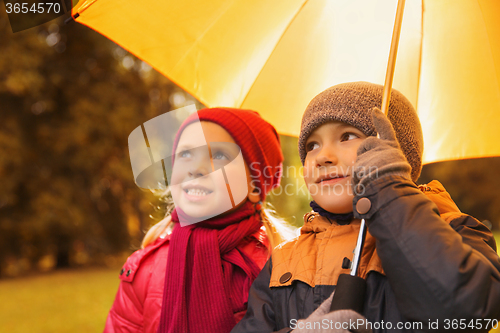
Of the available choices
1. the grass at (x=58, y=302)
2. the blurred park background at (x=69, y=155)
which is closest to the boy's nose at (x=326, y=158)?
the grass at (x=58, y=302)

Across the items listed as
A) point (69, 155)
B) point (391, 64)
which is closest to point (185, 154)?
point (391, 64)

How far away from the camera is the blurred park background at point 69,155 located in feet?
26.3

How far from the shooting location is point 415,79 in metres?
2.17

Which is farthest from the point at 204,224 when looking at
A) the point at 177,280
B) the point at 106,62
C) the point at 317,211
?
the point at 106,62

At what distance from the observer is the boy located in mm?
1211

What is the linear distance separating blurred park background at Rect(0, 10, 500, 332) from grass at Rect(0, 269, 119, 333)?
0.07 meters

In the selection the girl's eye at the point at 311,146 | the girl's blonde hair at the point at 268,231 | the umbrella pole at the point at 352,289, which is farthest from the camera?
the girl's blonde hair at the point at 268,231

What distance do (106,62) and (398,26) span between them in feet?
27.5

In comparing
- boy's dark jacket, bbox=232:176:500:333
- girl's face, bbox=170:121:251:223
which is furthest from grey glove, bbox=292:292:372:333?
girl's face, bbox=170:121:251:223

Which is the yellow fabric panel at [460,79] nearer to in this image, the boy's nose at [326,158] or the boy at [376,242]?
the boy at [376,242]

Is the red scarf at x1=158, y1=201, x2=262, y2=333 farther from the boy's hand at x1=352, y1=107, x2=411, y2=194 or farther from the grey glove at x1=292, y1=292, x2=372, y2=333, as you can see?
the boy's hand at x1=352, y1=107, x2=411, y2=194

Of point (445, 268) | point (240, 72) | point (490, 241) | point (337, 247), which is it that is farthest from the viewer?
point (240, 72)

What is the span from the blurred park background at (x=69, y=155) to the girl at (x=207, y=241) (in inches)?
196

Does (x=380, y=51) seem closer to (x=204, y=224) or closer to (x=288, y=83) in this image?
(x=288, y=83)
